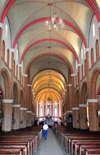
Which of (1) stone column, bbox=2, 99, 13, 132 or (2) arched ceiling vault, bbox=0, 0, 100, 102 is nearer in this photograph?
(2) arched ceiling vault, bbox=0, 0, 100, 102

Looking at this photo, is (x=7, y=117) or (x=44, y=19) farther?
(x=44, y=19)

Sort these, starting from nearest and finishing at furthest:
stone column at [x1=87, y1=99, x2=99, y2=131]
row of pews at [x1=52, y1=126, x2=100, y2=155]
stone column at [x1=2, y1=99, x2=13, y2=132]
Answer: row of pews at [x1=52, y1=126, x2=100, y2=155] → stone column at [x1=87, y1=99, x2=99, y2=131] → stone column at [x1=2, y1=99, x2=13, y2=132]

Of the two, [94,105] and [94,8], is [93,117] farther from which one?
[94,8]

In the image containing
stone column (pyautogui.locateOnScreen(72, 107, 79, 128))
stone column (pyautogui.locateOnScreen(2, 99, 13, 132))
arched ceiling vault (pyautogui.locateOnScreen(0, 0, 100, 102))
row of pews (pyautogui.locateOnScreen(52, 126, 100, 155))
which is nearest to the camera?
row of pews (pyautogui.locateOnScreen(52, 126, 100, 155))

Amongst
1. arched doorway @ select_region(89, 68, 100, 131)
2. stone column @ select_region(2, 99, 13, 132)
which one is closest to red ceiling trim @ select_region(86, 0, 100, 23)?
arched doorway @ select_region(89, 68, 100, 131)

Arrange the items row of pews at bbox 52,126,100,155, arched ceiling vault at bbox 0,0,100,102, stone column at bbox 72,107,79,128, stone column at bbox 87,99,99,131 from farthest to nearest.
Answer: stone column at bbox 72,107,79,128
stone column at bbox 87,99,99,131
arched ceiling vault at bbox 0,0,100,102
row of pews at bbox 52,126,100,155

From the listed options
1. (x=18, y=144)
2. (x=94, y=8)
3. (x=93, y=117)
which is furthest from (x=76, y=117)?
(x=18, y=144)

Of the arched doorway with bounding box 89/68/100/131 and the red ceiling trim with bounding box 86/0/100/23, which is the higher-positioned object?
the red ceiling trim with bounding box 86/0/100/23

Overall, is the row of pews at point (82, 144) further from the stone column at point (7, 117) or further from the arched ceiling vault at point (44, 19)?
the arched ceiling vault at point (44, 19)

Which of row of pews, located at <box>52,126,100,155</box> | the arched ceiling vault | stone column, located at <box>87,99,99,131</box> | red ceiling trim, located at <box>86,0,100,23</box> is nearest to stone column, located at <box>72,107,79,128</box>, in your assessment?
the arched ceiling vault

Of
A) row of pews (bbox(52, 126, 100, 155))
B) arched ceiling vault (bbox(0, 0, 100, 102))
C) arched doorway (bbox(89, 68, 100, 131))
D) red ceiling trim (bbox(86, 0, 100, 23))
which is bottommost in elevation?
row of pews (bbox(52, 126, 100, 155))

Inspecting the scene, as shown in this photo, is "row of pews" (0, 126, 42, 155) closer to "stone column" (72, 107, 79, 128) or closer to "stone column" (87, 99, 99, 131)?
"stone column" (87, 99, 99, 131)

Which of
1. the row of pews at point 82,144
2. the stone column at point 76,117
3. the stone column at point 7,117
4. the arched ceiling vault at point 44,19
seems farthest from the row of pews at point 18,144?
the stone column at point 76,117

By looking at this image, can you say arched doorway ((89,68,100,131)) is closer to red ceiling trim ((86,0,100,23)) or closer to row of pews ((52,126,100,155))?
red ceiling trim ((86,0,100,23))
